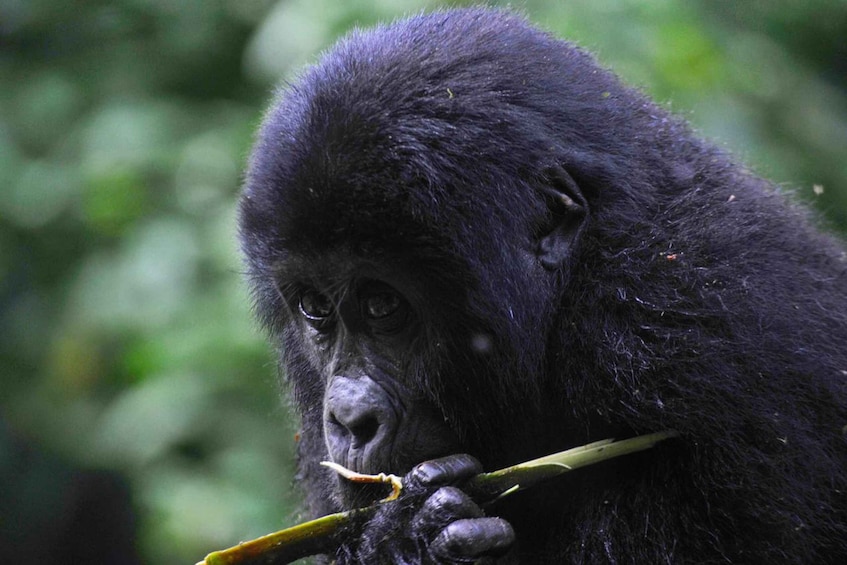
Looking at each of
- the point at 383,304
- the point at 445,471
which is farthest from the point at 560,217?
the point at 445,471

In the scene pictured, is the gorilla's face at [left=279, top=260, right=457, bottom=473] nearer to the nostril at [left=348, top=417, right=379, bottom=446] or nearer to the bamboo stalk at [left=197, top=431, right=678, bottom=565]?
the nostril at [left=348, top=417, right=379, bottom=446]

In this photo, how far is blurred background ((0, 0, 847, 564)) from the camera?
249 inches

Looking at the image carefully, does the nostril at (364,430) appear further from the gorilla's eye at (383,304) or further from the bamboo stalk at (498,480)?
the gorilla's eye at (383,304)

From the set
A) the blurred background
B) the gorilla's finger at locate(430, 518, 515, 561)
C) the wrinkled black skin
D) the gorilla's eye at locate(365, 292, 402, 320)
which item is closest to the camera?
the gorilla's finger at locate(430, 518, 515, 561)

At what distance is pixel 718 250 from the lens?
360 centimetres

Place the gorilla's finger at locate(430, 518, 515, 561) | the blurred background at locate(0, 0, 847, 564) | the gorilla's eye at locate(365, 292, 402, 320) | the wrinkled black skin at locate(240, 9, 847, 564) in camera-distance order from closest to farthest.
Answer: the gorilla's finger at locate(430, 518, 515, 561) < the wrinkled black skin at locate(240, 9, 847, 564) < the gorilla's eye at locate(365, 292, 402, 320) < the blurred background at locate(0, 0, 847, 564)

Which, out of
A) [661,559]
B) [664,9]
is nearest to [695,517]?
[661,559]

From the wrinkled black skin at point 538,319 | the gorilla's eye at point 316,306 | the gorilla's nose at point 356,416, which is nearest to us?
the wrinkled black skin at point 538,319

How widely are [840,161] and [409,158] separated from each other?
14.9 ft

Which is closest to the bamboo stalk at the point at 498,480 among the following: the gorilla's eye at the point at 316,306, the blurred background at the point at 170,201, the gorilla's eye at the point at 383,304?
the gorilla's eye at the point at 383,304

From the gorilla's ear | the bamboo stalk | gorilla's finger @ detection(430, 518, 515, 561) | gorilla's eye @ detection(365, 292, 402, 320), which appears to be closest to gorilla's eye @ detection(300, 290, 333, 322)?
gorilla's eye @ detection(365, 292, 402, 320)

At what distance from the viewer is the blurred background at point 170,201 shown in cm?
633

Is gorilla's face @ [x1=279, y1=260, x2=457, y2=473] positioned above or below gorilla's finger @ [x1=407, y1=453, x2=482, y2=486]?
above

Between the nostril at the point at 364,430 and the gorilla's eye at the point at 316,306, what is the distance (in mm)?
522
